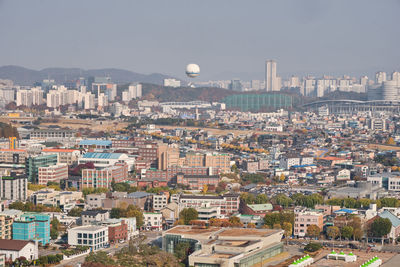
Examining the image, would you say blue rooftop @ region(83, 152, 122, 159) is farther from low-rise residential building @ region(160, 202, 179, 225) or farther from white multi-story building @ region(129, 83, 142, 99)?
white multi-story building @ region(129, 83, 142, 99)

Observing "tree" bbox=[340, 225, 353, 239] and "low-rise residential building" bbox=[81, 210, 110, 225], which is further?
"low-rise residential building" bbox=[81, 210, 110, 225]

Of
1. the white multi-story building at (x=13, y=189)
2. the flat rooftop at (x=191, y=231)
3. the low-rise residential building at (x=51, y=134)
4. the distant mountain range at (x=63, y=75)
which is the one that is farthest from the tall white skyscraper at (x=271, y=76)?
the flat rooftop at (x=191, y=231)

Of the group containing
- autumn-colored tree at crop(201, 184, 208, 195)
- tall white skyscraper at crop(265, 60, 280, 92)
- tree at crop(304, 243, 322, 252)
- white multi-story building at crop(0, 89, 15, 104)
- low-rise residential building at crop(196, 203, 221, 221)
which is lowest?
tree at crop(304, 243, 322, 252)

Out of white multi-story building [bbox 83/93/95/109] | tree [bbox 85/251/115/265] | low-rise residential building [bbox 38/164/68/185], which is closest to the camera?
tree [bbox 85/251/115/265]

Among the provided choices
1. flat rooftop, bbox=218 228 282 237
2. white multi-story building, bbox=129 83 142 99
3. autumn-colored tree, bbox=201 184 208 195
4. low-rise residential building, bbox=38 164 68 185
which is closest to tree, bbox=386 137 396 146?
autumn-colored tree, bbox=201 184 208 195

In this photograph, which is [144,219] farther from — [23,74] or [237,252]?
[23,74]

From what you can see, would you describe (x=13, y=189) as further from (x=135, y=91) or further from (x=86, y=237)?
(x=135, y=91)

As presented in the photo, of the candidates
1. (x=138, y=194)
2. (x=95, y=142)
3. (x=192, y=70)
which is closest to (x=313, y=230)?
(x=138, y=194)
